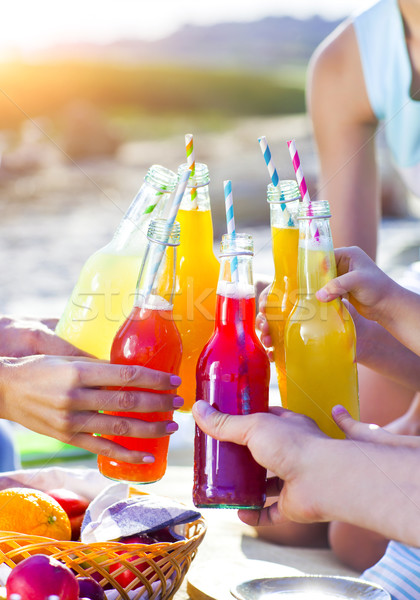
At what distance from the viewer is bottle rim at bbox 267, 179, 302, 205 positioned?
96cm

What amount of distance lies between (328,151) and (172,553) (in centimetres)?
103

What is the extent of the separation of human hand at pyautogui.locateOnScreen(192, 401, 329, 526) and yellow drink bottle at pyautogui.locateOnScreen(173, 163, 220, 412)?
182 mm

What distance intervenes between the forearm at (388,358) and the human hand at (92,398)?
47 centimetres

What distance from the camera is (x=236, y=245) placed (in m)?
0.86

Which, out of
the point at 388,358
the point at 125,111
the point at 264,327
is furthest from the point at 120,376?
the point at 125,111

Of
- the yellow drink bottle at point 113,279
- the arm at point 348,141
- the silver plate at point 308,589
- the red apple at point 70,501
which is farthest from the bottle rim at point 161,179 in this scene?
the arm at point 348,141

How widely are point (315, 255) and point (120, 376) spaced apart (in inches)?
11.3

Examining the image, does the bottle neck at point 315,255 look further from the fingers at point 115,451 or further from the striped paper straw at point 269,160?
the fingers at point 115,451

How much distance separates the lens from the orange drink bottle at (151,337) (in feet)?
2.90

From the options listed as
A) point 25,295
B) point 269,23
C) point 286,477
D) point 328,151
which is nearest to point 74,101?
point 269,23

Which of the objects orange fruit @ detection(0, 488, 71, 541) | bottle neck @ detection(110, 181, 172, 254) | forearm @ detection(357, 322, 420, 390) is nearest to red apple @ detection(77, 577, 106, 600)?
orange fruit @ detection(0, 488, 71, 541)

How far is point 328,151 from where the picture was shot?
1.60 metres

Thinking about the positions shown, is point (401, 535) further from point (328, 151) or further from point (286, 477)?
point (328, 151)

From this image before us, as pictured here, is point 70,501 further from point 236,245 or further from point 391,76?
point 391,76
